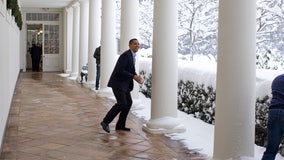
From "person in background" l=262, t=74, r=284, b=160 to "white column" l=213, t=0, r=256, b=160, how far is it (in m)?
0.46

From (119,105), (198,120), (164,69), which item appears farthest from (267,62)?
(119,105)

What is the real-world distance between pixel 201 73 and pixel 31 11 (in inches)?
651

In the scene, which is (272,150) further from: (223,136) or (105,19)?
(105,19)

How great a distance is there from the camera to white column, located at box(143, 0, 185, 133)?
6.51 metres

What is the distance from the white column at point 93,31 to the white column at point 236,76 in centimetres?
→ 929

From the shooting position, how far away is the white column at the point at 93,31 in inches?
527

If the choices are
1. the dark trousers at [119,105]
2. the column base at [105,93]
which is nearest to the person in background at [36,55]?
the column base at [105,93]

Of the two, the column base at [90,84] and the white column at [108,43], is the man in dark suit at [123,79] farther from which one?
the column base at [90,84]

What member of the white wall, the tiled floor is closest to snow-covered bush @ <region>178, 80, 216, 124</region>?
the tiled floor

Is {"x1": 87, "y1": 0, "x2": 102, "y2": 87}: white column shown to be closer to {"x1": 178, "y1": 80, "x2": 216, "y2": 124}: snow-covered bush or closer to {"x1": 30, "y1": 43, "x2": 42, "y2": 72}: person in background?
{"x1": 178, "y1": 80, "x2": 216, "y2": 124}: snow-covered bush

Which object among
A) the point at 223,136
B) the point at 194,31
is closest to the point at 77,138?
the point at 223,136

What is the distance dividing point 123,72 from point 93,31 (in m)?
7.40

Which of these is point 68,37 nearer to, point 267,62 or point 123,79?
point 267,62

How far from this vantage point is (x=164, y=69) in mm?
6582
